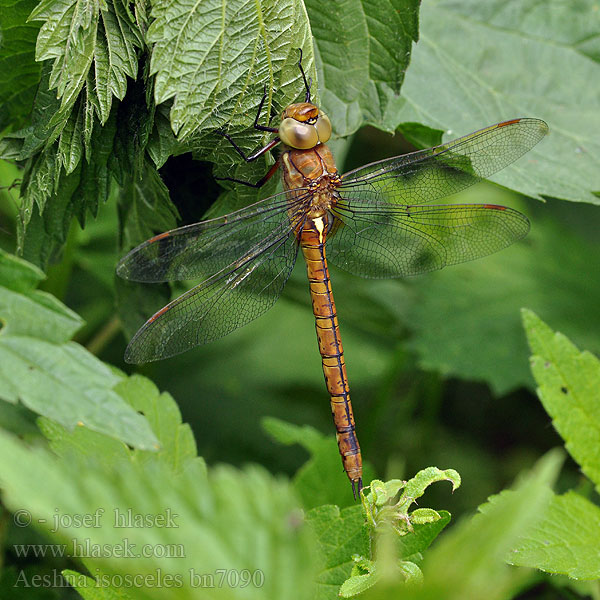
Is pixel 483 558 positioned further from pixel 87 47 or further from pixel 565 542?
pixel 87 47

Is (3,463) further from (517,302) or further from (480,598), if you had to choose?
(517,302)

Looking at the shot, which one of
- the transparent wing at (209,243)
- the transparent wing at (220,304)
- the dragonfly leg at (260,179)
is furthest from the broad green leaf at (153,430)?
the dragonfly leg at (260,179)

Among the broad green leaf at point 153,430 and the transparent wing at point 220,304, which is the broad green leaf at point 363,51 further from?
the broad green leaf at point 153,430

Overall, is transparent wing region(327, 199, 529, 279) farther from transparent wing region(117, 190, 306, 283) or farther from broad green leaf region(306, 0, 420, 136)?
broad green leaf region(306, 0, 420, 136)

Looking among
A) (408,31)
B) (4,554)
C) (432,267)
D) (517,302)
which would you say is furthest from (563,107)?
(4,554)

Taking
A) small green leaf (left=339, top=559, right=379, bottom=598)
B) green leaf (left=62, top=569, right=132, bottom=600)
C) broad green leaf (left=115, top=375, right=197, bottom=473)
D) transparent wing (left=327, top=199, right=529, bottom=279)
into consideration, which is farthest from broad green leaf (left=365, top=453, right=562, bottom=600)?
transparent wing (left=327, top=199, right=529, bottom=279)
